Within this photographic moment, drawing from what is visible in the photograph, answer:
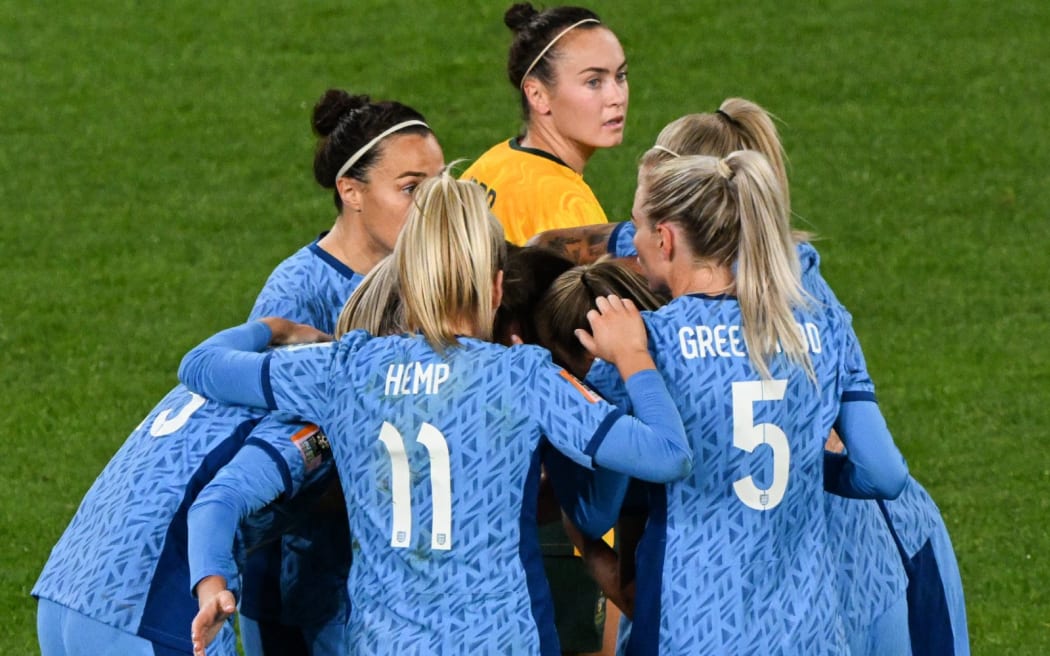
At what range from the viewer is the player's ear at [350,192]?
14.7 feet

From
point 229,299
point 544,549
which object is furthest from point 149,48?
point 544,549

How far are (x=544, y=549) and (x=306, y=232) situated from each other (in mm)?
8065

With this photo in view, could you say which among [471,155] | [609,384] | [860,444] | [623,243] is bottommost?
[860,444]

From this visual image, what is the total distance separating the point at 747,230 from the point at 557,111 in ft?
5.23

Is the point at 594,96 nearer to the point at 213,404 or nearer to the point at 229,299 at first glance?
the point at 213,404

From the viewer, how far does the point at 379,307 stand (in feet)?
11.7

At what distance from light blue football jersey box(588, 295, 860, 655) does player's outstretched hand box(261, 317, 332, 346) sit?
0.85m

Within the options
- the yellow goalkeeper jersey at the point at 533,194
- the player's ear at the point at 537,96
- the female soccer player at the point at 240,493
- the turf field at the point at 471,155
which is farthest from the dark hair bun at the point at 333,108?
the turf field at the point at 471,155

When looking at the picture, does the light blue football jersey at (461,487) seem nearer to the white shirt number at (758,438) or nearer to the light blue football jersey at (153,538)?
the white shirt number at (758,438)

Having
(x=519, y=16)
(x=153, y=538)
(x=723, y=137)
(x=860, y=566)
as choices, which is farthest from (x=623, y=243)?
(x=153, y=538)

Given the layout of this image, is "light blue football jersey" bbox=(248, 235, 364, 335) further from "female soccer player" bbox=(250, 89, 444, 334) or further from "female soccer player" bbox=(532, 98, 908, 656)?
"female soccer player" bbox=(532, 98, 908, 656)

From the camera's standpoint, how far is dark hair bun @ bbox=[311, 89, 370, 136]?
180 inches

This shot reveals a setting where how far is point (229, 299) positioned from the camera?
10.7m

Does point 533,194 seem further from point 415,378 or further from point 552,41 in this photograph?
point 415,378
